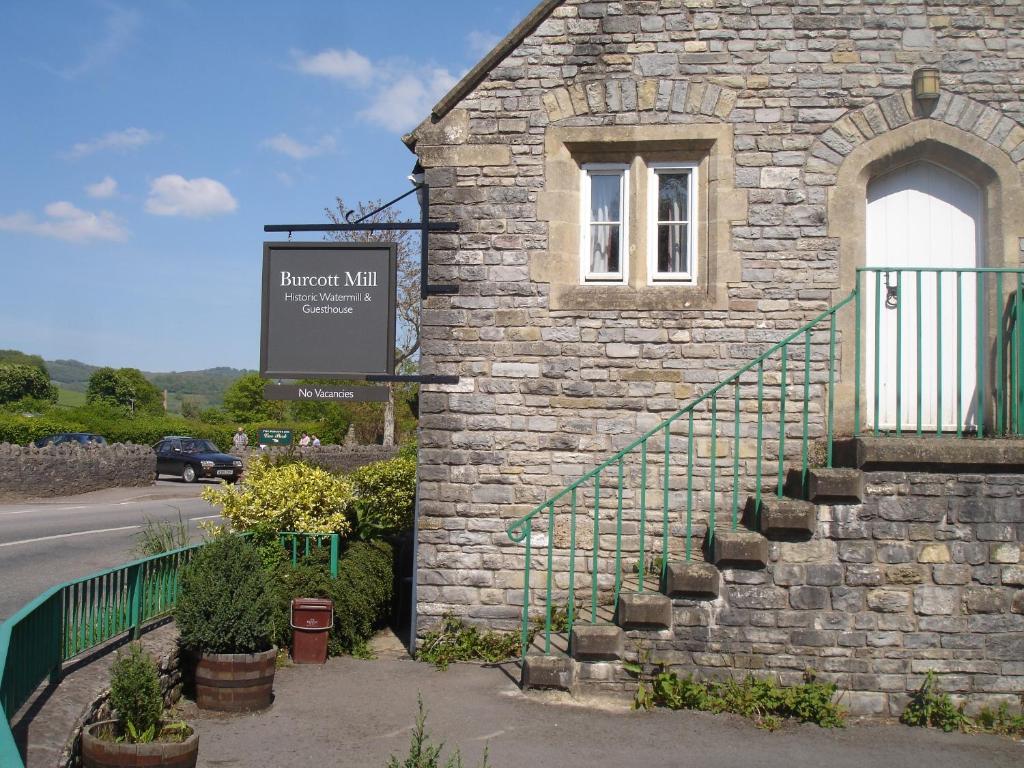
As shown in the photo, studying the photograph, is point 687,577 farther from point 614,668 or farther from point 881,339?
point 881,339

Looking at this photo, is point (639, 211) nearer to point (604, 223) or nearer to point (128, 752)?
point (604, 223)

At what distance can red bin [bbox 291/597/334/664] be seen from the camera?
8.08 meters

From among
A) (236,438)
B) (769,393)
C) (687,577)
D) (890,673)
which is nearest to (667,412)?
(769,393)

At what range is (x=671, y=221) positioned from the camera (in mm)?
8641

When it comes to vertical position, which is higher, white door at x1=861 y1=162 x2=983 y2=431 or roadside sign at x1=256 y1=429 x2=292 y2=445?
white door at x1=861 y1=162 x2=983 y2=431

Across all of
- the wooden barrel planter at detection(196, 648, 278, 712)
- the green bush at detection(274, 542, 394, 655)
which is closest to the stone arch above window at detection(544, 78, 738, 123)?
the green bush at detection(274, 542, 394, 655)

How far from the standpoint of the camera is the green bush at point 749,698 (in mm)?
6805

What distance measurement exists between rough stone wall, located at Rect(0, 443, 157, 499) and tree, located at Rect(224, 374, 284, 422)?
3187cm

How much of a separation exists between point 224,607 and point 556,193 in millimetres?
4402

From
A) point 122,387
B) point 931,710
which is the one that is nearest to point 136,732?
point 931,710

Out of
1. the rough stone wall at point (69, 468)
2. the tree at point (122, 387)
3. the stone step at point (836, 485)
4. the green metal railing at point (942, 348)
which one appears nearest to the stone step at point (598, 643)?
the stone step at point (836, 485)

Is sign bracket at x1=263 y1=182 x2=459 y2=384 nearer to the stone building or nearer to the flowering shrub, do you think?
the stone building

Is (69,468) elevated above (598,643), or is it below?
above

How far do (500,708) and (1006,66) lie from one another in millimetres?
6750
